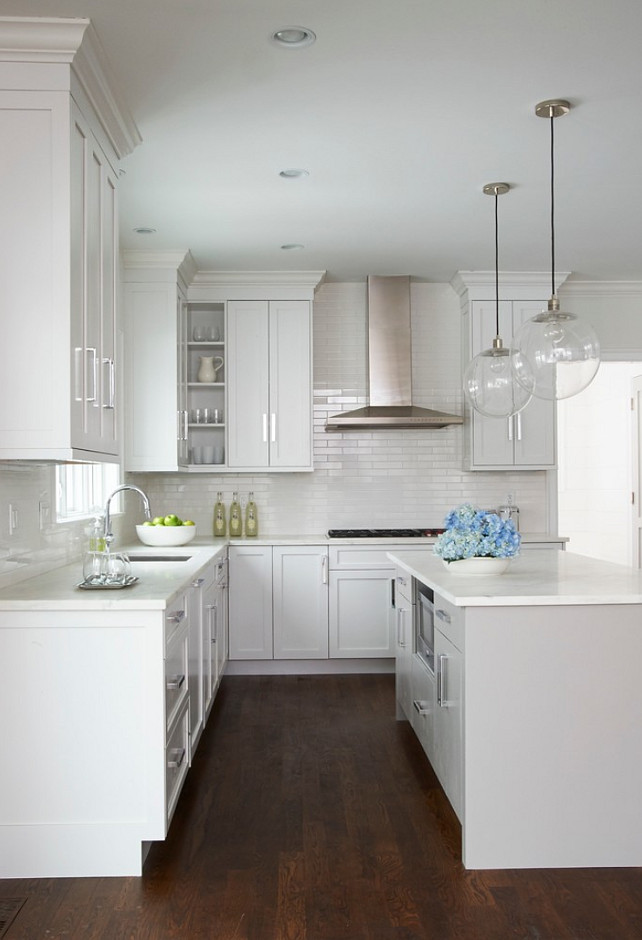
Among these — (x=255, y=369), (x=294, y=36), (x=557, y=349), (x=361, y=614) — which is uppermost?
(x=294, y=36)

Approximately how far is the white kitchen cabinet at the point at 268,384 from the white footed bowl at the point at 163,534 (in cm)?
83

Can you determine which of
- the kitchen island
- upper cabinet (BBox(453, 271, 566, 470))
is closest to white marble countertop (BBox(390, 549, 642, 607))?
the kitchen island

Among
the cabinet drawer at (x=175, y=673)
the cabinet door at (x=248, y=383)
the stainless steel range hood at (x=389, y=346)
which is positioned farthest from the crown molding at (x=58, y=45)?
the stainless steel range hood at (x=389, y=346)

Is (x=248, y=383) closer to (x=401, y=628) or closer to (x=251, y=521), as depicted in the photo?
(x=251, y=521)

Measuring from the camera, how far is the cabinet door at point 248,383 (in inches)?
221

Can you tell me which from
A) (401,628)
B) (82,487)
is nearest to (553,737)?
(401,628)

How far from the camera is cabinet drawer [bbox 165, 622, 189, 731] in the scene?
2871 mm

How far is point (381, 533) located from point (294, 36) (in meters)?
3.56

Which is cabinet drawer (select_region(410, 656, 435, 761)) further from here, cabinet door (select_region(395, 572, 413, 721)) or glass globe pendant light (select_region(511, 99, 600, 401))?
glass globe pendant light (select_region(511, 99, 600, 401))

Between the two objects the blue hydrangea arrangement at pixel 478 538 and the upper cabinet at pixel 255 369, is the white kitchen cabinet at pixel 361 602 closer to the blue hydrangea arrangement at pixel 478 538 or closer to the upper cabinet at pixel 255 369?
the upper cabinet at pixel 255 369

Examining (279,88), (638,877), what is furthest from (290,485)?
(638,877)

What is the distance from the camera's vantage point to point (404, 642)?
4191 mm

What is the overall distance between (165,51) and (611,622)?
7.82 ft

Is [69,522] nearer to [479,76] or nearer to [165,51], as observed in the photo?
[165,51]
